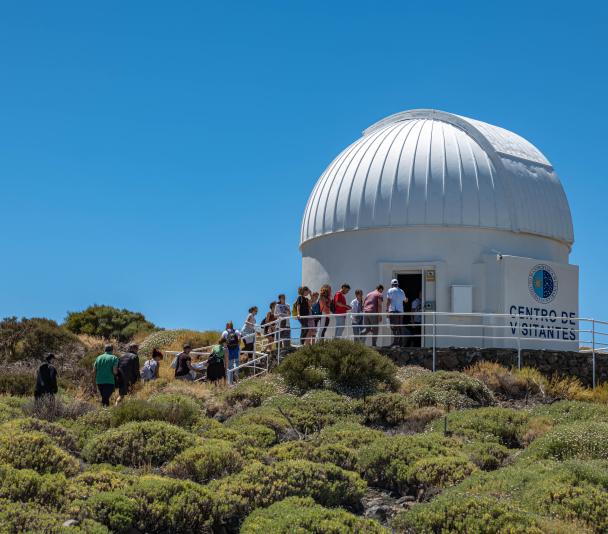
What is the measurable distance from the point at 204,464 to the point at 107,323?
73.2ft

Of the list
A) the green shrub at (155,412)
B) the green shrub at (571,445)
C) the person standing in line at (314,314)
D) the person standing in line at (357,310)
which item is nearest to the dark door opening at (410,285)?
the person standing in line at (357,310)

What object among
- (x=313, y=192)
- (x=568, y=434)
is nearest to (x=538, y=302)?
(x=313, y=192)

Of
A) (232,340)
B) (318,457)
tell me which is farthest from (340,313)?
(318,457)

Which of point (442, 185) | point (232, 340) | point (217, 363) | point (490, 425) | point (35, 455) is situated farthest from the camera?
point (442, 185)

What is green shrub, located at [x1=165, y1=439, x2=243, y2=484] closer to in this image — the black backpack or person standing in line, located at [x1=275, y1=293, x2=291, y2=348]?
the black backpack

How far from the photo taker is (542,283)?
72.7ft

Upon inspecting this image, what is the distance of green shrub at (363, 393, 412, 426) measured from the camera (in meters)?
14.8

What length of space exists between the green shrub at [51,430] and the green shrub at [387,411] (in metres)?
4.45

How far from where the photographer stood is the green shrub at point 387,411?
48.6ft

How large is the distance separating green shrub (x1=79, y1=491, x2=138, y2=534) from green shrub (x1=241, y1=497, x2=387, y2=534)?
3.45ft

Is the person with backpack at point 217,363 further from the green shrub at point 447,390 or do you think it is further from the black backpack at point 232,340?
the green shrub at point 447,390

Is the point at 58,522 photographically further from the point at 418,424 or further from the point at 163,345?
the point at 163,345

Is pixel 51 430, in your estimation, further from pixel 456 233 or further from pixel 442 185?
Result: pixel 442 185

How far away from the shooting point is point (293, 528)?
29.3ft
